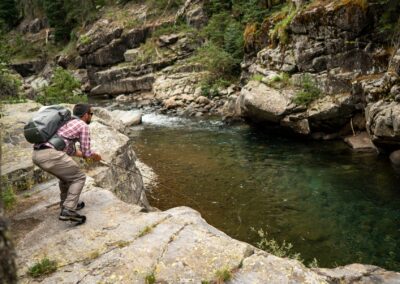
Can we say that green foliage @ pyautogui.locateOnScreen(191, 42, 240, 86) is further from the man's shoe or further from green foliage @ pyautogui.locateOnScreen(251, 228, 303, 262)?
the man's shoe

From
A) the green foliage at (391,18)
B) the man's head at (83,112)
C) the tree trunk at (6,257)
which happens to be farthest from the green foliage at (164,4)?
the tree trunk at (6,257)

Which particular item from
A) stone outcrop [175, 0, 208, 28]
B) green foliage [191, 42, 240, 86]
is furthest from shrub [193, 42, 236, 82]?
stone outcrop [175, 0, 208, 28]

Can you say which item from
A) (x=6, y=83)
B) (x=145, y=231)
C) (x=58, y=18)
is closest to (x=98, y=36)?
(x=58, y=18)

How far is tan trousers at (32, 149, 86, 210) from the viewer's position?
6.28 m

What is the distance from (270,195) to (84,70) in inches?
1756

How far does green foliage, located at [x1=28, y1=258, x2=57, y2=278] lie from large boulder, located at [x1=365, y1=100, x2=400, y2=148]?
12653 millimetres

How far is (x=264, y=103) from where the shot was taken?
20.1m

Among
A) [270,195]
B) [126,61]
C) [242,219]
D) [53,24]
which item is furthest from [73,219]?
[53,24]

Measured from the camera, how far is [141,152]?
2052cm

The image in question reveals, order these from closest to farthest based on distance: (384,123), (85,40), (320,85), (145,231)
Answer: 1. (145,231)
2. (384,123)
3. (320,85)
4. (85,40)

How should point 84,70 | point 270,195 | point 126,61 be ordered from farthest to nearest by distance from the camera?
point 84,70
point 126,61
point 270,195

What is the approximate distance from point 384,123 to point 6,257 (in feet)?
47.8

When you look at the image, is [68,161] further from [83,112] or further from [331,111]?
[331,111]

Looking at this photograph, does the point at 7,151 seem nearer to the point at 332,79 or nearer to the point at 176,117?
the point at 332,79
